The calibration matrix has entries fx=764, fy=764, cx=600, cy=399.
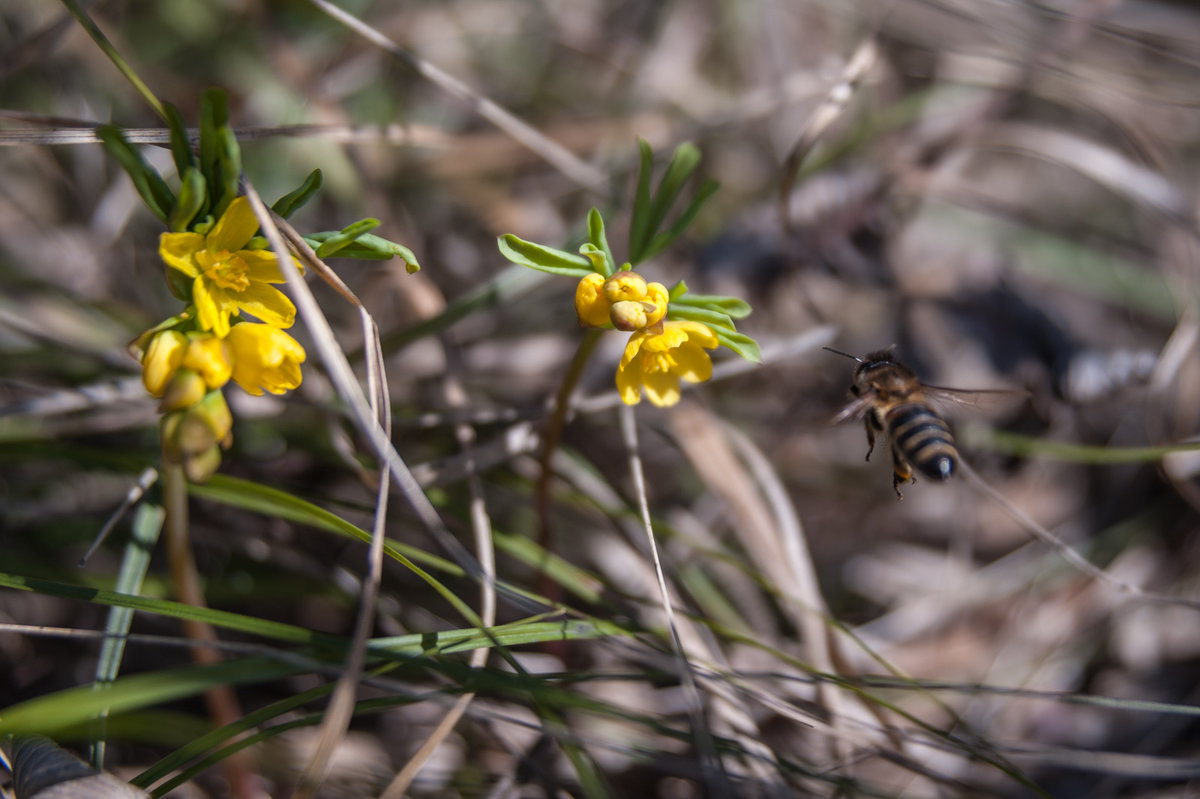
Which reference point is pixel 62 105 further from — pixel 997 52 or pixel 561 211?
pixel 997 52

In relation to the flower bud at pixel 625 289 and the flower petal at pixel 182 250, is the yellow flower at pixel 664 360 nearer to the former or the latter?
the flower bud at pixel 625 289

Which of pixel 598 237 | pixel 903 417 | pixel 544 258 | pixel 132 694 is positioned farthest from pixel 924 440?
pixel 132 694

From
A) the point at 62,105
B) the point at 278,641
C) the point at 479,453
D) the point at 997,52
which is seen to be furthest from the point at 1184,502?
the point at 62,105

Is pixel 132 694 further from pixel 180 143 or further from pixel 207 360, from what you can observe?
pixel 180 143

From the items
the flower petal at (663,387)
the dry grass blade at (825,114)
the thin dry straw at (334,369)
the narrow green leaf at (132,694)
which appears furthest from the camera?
the dry grass blade at (825,114)

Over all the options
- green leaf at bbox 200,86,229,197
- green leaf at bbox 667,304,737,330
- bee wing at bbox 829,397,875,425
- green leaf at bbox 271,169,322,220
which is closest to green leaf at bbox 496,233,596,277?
green leaf at bbox 667,304,737,330

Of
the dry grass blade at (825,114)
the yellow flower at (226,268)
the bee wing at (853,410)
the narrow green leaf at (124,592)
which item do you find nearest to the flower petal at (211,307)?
the yellow flower at (226,268)

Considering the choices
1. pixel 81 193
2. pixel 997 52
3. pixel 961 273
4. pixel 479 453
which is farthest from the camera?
pixel 997 52
